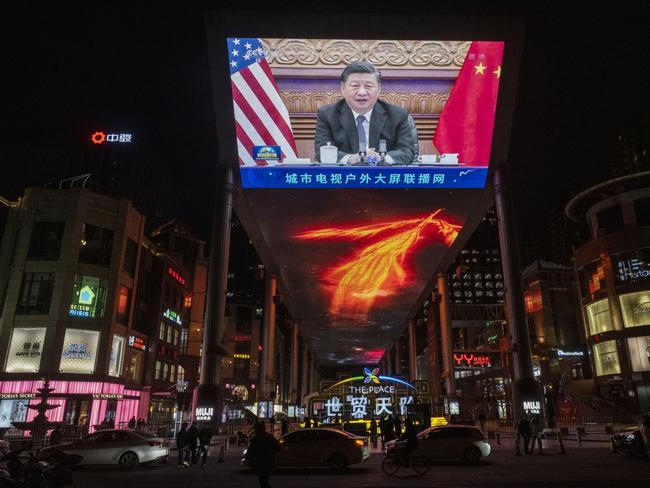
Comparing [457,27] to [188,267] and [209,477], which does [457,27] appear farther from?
[188,267]

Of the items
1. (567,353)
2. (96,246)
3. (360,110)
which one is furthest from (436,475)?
(567,353)

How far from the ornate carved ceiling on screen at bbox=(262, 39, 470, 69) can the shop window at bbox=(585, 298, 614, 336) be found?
3485cm

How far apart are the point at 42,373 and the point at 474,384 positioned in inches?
2095

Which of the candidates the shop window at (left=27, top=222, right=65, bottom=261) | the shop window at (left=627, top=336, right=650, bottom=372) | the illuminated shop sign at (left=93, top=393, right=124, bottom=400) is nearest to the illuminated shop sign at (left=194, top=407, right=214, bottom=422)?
the illuminated shop sign at (left=93, top=393, right=124, bottom=400)

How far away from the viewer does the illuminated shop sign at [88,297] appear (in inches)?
1480

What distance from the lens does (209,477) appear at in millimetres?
13742

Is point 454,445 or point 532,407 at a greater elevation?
point 532,407

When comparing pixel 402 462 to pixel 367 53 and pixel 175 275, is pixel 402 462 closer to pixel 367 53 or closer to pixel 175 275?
pixel 367 53

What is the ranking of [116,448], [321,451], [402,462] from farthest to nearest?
[116,448] < [321,451] < [402,462]

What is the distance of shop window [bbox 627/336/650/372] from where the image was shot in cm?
4322

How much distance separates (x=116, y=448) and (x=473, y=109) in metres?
22.4

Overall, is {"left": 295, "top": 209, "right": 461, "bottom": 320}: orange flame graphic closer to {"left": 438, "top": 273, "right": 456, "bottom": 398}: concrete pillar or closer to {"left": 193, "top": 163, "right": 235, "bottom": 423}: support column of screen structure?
{"left": 438, "top": 273, "right": 456, "bottom": 398}: concrete pillar

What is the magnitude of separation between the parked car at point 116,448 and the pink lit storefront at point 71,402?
1743 centimetres

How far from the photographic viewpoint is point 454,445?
1669 centimetres
